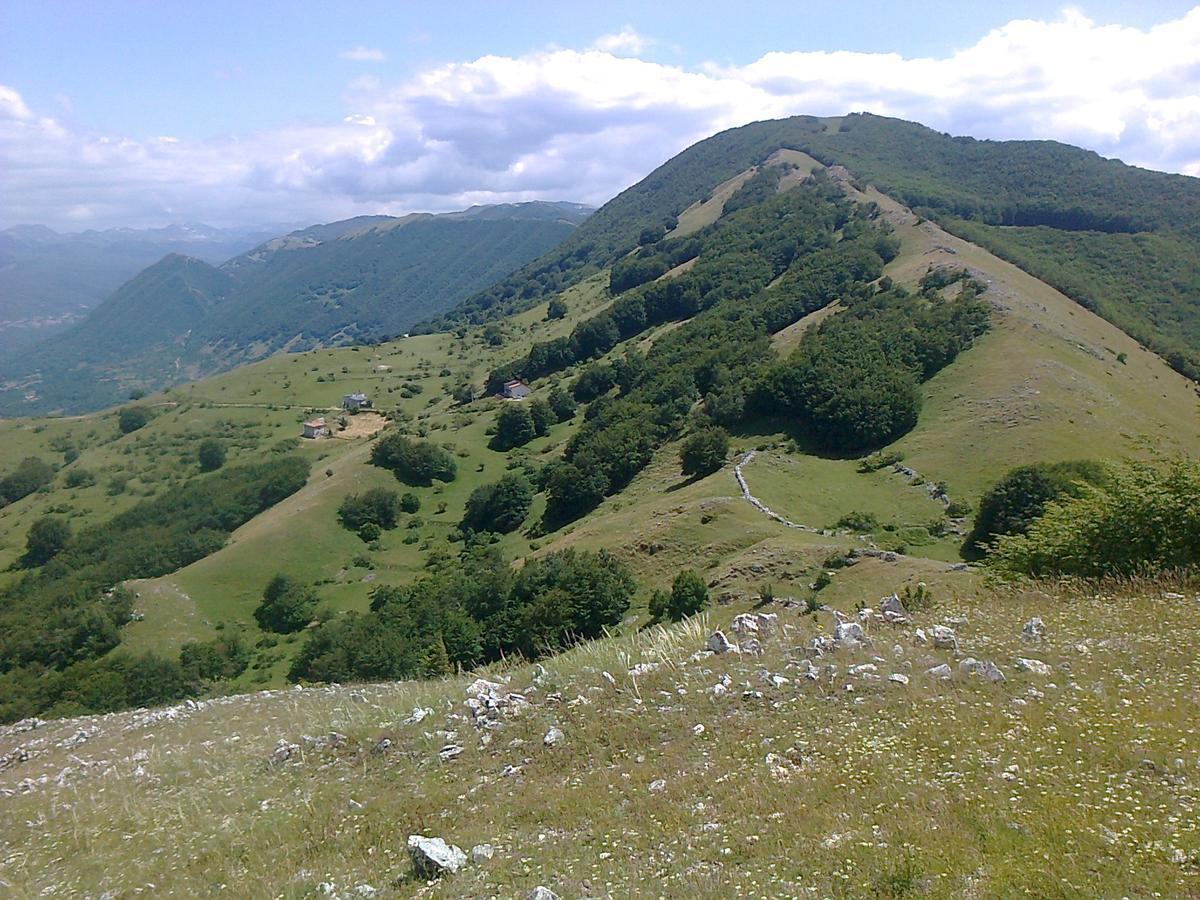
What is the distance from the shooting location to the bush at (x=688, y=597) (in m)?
34.8

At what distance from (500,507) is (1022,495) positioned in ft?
168

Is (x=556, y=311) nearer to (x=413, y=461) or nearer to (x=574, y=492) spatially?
(x=413, y=461)

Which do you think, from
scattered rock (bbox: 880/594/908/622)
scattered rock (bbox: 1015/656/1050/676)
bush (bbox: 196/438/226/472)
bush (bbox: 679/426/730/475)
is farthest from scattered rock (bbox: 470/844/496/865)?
bush (bbox: 196/438/226/472)

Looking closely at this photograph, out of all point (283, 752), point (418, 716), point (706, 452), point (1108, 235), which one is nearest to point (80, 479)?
point (706, 452)

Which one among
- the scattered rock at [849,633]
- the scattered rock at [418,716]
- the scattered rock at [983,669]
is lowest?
the scattered rock at [418,716]

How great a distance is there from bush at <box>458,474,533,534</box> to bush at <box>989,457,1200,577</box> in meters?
60.7

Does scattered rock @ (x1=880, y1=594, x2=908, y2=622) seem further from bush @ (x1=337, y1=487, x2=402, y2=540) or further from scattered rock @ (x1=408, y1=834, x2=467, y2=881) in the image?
bush @ (x1=337, y1=487, x2=402, y2=540)

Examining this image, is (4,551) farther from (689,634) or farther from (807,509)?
(689,634)

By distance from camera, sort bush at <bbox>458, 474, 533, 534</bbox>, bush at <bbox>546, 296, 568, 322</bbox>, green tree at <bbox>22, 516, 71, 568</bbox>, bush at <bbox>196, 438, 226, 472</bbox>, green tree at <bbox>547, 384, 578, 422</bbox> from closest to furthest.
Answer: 1. bush at <bbox>458, 474, 533, 534</bbox>
2. green tree at <bbox>22, 516, 71, 568</bbox>
3. green tree at <bbox>547, 384, 578, 422</bbox>
4. bush at <bbox>196, 438, 226, 472</bbox>
5. bush at <bbox>546, 296, 568, 322</bbox>

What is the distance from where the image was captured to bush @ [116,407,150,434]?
5645 inches

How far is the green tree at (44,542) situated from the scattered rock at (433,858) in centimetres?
11010

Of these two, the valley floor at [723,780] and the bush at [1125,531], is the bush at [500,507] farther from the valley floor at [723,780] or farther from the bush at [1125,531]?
the bush at [1125,531]

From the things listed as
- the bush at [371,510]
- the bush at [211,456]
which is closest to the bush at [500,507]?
the bush at [371,510]

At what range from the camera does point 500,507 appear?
7800cm
